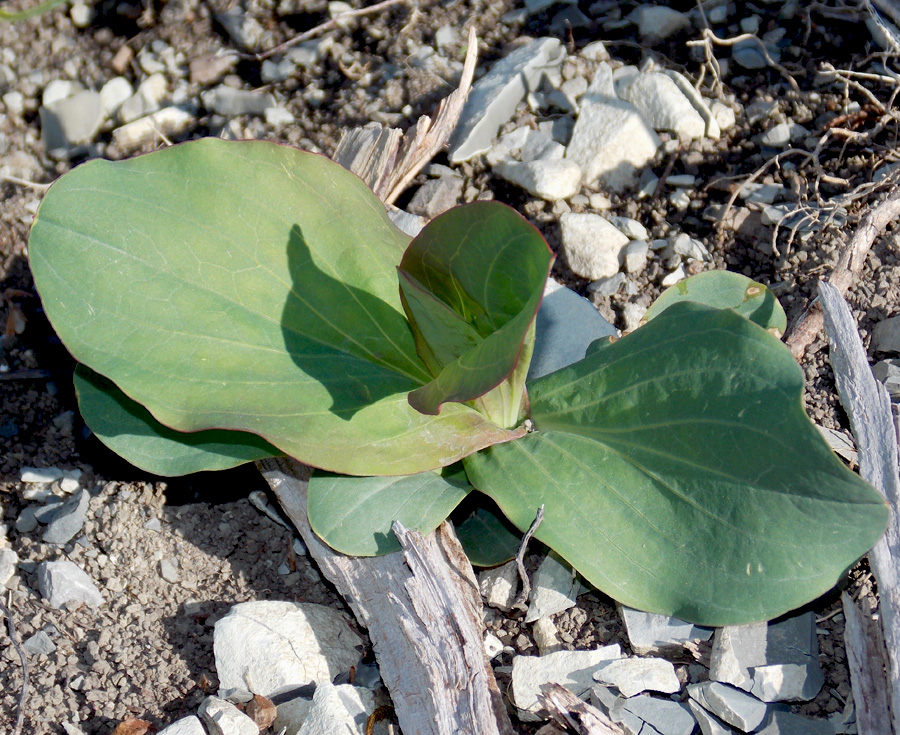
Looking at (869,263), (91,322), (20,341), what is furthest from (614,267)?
(20,341)

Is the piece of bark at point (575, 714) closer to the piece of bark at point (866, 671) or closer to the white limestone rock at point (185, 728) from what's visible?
the piece of bark at point (866, 671)

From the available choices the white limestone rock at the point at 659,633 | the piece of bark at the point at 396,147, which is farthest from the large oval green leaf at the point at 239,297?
the piece of bark at the point at 396,147

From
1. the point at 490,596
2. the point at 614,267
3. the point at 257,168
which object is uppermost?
the point at 257,168

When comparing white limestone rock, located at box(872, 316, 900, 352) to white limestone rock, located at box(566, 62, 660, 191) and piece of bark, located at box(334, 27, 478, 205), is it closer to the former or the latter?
white limestone rock, located at box(566, 62, 660, 191)

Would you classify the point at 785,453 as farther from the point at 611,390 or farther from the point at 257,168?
the point at 257,168

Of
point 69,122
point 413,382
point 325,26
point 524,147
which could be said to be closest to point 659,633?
point 413,382
